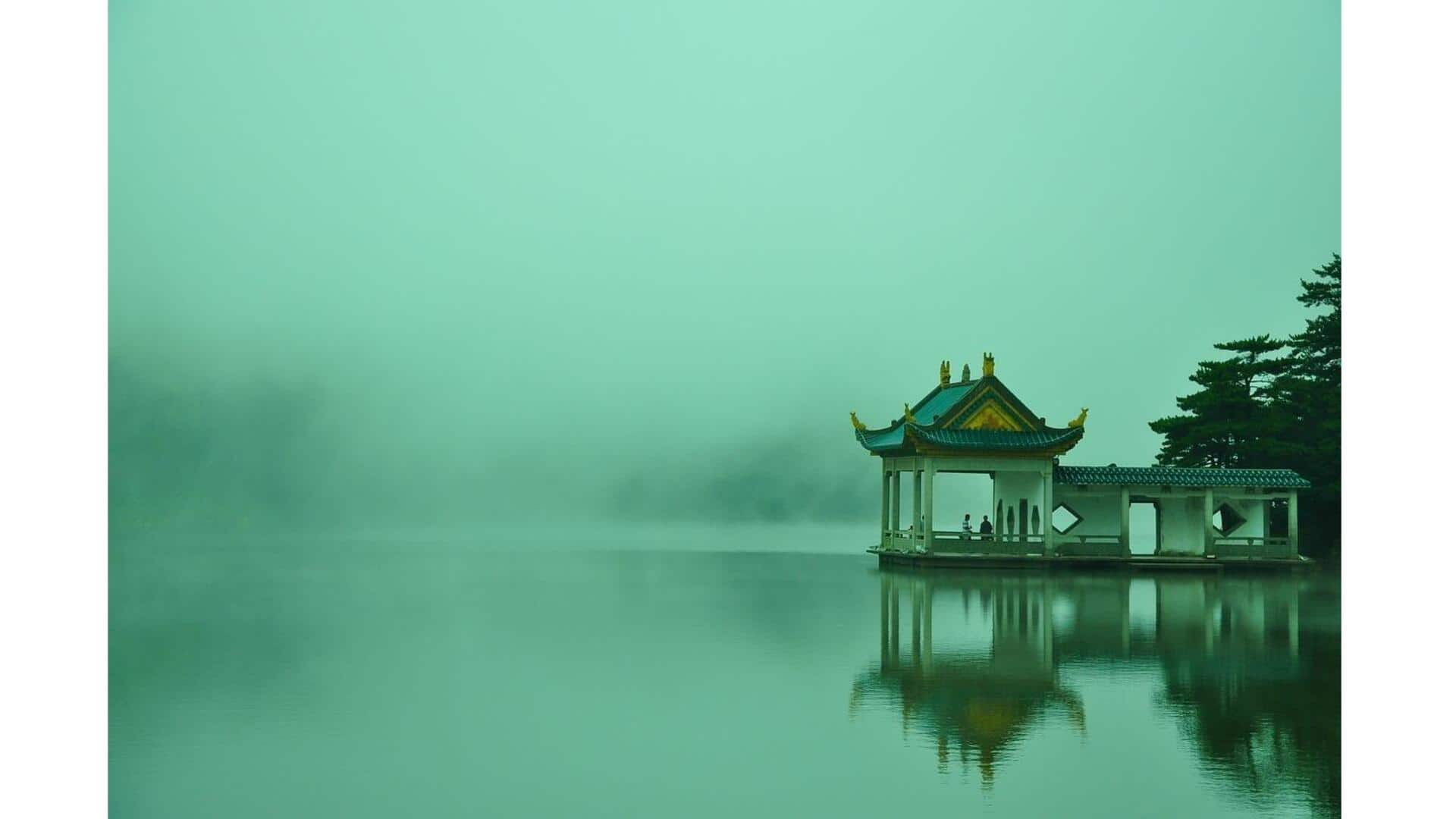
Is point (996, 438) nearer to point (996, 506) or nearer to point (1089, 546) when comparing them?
point (996, 506)

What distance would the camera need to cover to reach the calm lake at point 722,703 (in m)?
6.79

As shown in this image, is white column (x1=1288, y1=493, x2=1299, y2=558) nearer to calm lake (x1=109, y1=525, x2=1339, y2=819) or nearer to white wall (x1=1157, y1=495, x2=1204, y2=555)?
white wall (x1=1157, y1=495, x2=1204, y2=555)

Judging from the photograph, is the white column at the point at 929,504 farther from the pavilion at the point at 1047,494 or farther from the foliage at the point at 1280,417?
the foliage at the point at 1280,417

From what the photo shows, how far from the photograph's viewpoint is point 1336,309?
29.4 m

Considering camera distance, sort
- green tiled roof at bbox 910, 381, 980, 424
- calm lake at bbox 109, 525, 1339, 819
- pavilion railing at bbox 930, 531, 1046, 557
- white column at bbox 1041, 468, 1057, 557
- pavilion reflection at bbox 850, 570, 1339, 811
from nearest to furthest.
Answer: calm lake at bbox 109, 525, 1339, 819
pavilion reflection at bbox 850, 570, 1339, 811
white column at bbox 1041, 468, 1057, 557
pavilion railing at bbox 930, 531, 1046, 557
green tiled roof at bbox 910, 381, 980, 424

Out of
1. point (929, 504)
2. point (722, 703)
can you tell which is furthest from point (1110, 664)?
point (929, 504)

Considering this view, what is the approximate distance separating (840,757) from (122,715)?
170 inches

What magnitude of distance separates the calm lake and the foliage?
969 cm

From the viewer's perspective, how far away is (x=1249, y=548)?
79.2 feet

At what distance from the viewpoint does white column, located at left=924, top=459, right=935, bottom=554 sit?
75.3 feet

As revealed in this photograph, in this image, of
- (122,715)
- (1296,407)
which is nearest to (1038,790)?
(122,715)

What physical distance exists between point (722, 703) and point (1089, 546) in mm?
15969

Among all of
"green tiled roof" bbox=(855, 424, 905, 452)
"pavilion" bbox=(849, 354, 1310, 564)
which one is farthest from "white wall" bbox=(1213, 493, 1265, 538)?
"green tiled roof" bbox=(855, 424, 905, 452)

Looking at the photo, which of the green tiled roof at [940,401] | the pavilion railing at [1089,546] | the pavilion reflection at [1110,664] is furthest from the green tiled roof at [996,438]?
the pavilion reflection at [1110,664]
